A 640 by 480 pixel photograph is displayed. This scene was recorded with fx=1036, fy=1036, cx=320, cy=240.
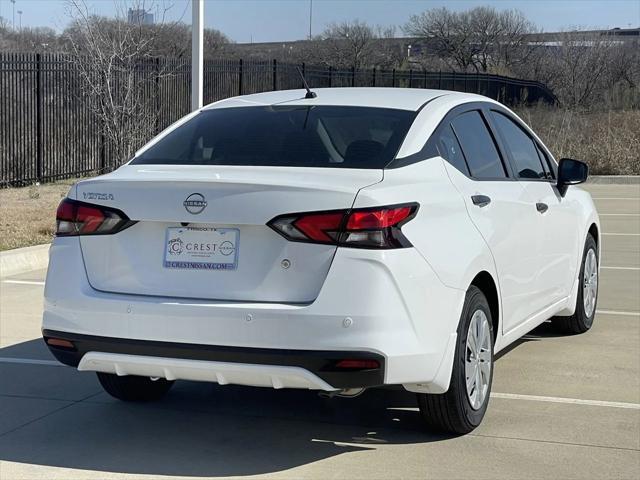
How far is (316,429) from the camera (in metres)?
5.42

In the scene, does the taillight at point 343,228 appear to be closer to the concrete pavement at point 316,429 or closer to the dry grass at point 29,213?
the concrete pavement at point 316,429

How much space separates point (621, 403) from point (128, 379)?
279 centimetres

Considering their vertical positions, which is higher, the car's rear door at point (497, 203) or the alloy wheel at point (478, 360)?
the car's rear door at point (497, 203)

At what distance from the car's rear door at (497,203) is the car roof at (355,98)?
0.66 feet

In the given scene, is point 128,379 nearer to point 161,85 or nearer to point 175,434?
point 175,434

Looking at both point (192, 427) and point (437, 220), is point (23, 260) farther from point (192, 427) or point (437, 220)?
point (437, 220)

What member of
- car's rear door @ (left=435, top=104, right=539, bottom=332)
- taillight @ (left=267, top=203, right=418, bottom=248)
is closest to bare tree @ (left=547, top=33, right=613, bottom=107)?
car's rear door @ (left=435, top=104, right=539, bottom=332)

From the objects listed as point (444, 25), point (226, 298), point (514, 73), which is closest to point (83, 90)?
point (226, 298)

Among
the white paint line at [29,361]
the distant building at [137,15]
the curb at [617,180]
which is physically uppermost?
the distant building at [137,15]

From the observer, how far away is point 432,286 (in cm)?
472

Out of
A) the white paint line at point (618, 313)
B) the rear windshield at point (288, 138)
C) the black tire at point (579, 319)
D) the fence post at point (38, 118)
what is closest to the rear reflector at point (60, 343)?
the rear windshield at point (288, 138)

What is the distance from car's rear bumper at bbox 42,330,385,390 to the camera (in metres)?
4.46

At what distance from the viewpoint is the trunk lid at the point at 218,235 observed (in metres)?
4.52

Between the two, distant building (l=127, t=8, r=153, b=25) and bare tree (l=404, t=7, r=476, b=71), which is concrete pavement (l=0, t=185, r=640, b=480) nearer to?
distant building (l=127, t=8, r=153, b=25)
